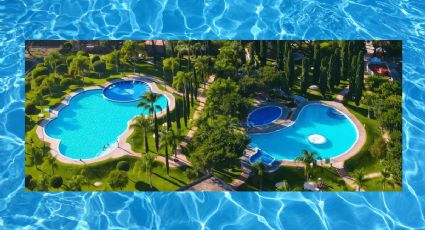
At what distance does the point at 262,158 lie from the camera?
120ft

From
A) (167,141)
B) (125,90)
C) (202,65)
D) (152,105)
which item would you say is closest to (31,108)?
(125,90)

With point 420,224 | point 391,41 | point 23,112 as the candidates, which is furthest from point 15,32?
point 420,224

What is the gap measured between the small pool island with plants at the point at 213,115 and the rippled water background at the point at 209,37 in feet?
2.91

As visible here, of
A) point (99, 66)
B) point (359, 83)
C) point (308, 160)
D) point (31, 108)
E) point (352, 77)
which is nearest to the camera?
point (308, 160)

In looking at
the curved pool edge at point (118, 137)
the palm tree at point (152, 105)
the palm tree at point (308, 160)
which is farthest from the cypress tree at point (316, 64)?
the palm tree at point (152, 105)

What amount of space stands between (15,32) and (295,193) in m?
22.3

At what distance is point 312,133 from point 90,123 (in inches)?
584

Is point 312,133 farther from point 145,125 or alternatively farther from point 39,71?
point 39,71

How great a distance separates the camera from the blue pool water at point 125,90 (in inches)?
1635

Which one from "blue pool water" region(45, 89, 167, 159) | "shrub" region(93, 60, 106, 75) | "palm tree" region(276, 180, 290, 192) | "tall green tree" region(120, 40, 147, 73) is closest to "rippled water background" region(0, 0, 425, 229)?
"palm tree" region(276, 180, 290, 192)

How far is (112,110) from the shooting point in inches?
1606

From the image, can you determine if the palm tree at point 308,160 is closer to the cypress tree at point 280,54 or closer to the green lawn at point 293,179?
the green lawn at point 293,179

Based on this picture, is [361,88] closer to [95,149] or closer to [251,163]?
[251,163]

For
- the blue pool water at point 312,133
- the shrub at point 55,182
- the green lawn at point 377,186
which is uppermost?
the blue pool water at point 312,133
